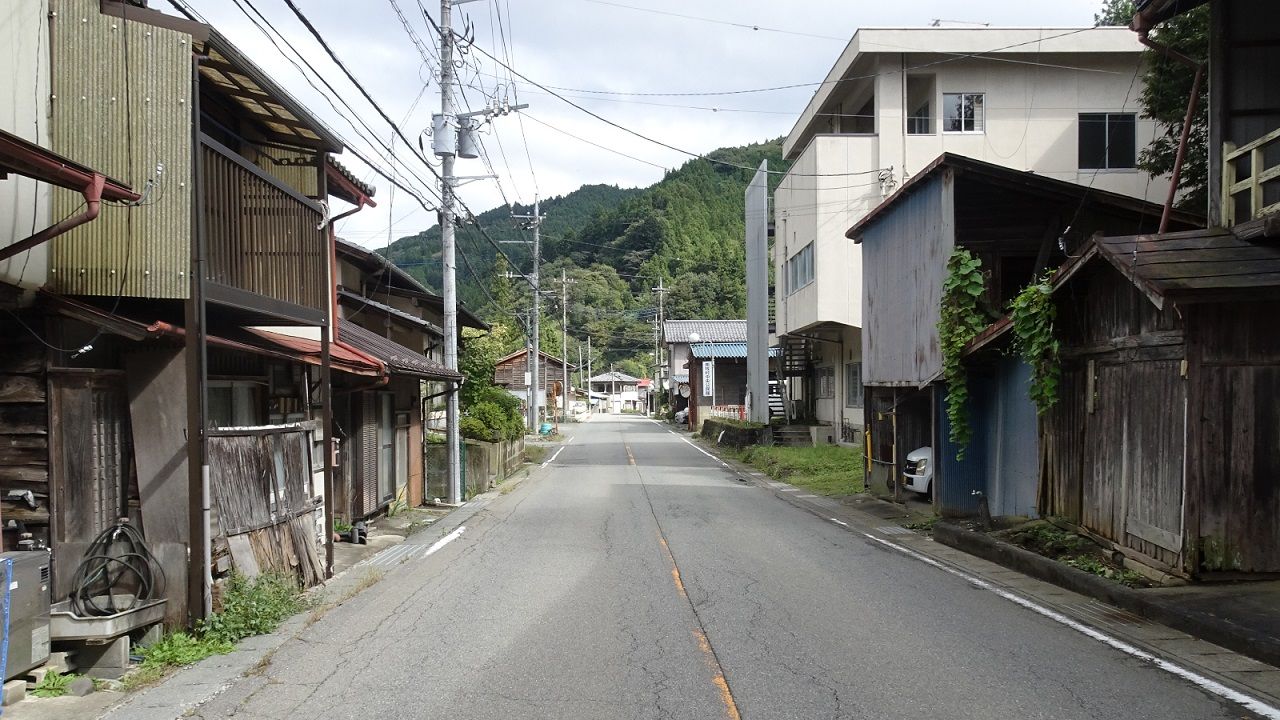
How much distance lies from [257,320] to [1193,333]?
10.0m

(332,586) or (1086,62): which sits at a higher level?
(1086,62)

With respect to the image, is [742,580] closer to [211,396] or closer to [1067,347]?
[1067,347]

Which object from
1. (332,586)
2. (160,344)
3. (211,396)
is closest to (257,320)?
(211,396)

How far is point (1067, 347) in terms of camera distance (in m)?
11.9

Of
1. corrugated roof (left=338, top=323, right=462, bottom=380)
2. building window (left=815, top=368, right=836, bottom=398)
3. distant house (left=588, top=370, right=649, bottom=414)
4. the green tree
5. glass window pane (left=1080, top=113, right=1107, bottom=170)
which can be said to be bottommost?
distant house (left=588, top=370, right=649, bottom=414)

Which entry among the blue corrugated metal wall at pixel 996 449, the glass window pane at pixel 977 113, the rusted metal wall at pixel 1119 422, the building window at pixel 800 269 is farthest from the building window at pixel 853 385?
the rusted metal wall at pixel 1119 422

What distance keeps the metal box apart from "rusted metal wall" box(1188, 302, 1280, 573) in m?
10.0

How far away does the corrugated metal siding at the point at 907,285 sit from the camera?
1593 centimetres

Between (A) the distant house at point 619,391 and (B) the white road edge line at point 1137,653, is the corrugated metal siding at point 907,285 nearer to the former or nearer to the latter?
(B) the white road edge line at point 1137,653

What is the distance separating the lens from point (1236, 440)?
9000 mm

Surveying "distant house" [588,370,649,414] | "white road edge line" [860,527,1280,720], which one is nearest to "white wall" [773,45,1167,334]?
"white road edge line" [860,527,1280,720]

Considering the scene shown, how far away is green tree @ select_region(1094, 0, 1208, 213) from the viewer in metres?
17.2

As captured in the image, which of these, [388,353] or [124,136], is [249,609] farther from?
[388,353]

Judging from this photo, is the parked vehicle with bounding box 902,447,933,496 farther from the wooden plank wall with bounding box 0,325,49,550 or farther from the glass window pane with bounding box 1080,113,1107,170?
the glass window pane with bounding box 1080,113,1107,170
